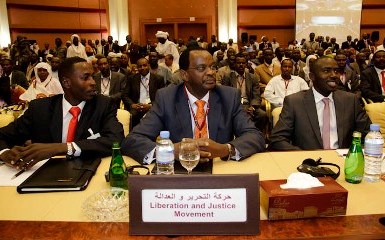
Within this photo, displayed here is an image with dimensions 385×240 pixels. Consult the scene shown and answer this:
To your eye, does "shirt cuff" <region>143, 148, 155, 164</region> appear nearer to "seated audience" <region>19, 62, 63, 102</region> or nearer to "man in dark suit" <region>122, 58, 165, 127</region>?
"man in dark suit" <region>122, 58, 165, 127</region>

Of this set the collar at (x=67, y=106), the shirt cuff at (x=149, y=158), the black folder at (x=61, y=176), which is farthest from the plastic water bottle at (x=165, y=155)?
the collar at (x=67, y=106)

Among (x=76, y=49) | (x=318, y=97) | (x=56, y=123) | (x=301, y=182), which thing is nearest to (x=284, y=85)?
(x=318, y=97)

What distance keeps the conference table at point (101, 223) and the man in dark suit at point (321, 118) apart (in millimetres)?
913

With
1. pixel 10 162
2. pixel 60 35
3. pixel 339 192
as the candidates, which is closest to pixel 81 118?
pixel 10 162

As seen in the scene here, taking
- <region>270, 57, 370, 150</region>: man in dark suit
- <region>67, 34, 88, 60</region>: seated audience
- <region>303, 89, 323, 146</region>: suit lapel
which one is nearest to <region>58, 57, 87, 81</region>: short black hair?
<region>270, 57, 370, 150</region>: man in dark suit

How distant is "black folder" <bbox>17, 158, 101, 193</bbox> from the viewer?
1564 millimetres

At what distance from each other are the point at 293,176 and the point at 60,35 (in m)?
14.3

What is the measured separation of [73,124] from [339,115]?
5.92 feet

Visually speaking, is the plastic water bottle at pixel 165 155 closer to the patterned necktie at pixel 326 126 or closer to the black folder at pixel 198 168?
the black folder at pixel 198 168

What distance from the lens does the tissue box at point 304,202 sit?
4.08 feet

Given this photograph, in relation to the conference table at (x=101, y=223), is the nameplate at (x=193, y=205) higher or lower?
higher

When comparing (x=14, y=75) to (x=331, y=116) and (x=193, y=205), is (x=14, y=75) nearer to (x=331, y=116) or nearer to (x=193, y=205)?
(x=331, y=116)

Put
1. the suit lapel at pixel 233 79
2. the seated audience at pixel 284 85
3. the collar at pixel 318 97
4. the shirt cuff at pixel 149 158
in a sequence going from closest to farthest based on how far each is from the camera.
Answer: the shirt cuff at pixel 149 158 → the collar at pixel 318 97 → the seated audience at pixel 284 85 → the suit lapel at pixel 233 79

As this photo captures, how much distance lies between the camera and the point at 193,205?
1178mm
